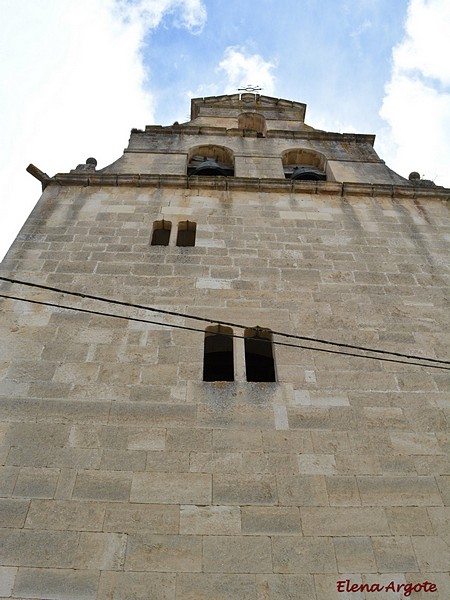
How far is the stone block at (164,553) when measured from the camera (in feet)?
13.9

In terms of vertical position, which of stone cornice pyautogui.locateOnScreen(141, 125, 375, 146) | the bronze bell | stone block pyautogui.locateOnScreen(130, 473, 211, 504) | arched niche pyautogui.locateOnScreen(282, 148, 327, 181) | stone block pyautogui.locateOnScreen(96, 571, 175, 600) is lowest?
stone block pyautogui.locateOnScreen(96, 571, 175, 600)

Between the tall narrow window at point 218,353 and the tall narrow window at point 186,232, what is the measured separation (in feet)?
7.66

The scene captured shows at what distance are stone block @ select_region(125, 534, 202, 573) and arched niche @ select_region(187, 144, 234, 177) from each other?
27.3 feet

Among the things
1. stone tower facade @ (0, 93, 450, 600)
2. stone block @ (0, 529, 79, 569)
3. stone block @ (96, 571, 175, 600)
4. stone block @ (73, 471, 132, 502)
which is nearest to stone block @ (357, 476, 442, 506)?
stone tower facade @ (0, 93, 450, 600)

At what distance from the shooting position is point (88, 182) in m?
9.63

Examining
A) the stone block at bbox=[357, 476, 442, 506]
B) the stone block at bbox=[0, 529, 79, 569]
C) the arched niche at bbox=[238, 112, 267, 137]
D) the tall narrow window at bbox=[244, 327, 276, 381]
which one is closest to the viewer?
the stone block at bbox=[0, 529, 79, 569]

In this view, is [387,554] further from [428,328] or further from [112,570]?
[428,328]

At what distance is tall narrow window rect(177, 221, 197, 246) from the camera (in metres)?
8.76

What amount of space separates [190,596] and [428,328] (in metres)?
4.55

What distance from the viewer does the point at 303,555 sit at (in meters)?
4.36

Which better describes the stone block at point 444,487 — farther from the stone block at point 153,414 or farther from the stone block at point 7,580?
the stone block at point 7,580

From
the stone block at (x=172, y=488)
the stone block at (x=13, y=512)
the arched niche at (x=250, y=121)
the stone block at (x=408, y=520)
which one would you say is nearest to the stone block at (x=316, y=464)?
the stone block at (x=408, y=520)

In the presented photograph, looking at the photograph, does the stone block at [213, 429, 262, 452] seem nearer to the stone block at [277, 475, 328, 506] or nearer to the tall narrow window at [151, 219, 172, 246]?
the stone block at [277, 475, 328, 506]

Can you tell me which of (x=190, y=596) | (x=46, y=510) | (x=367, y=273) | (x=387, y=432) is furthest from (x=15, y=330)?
(x=367, y=273)
